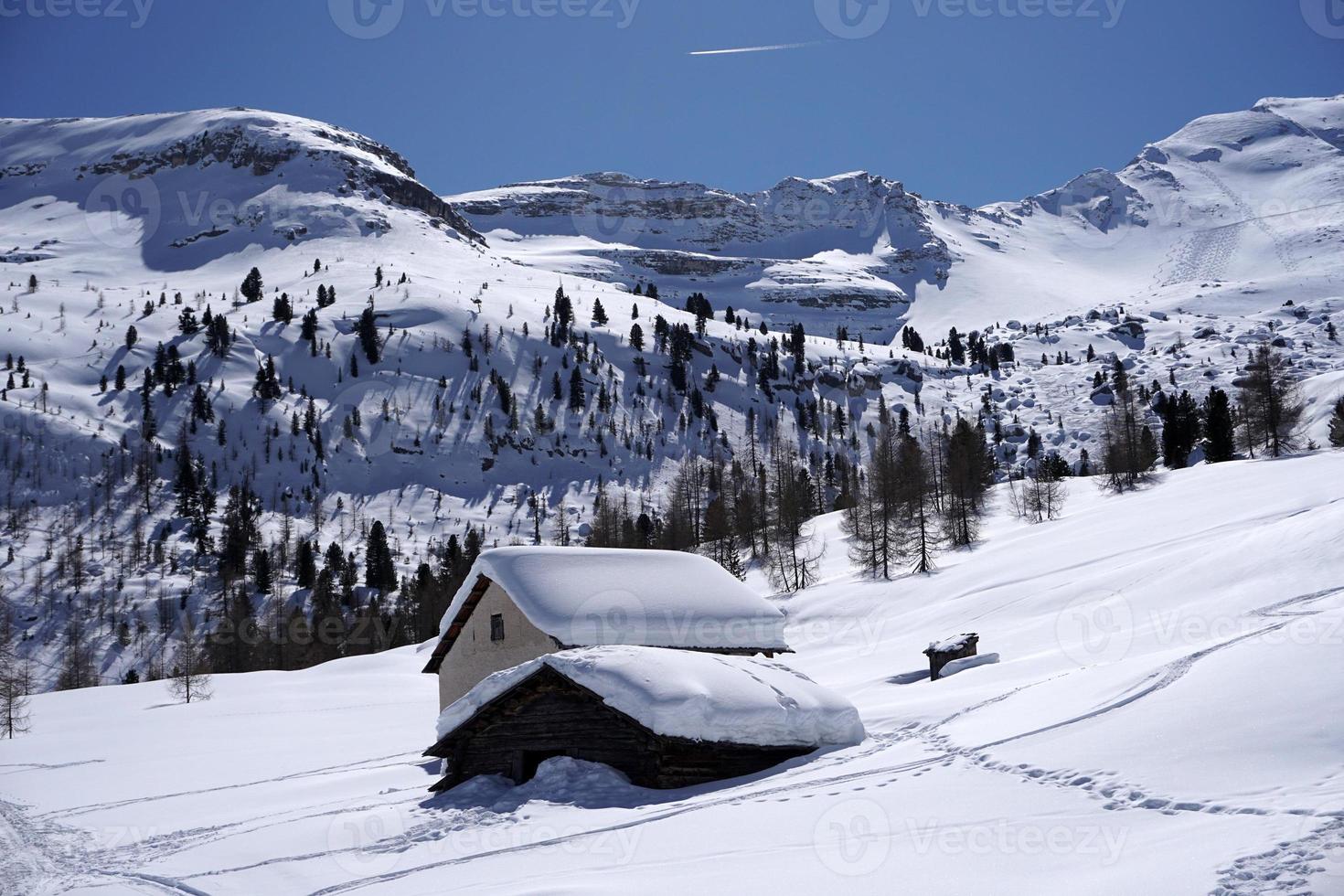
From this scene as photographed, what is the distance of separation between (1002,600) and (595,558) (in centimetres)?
1975

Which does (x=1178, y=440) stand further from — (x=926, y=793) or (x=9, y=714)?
(x=9, y=714)

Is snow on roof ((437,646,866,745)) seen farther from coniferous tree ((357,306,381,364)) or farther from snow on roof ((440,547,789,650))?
coniferous tree ((357,306,381,364))

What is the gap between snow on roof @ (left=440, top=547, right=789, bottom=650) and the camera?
30.9 metres

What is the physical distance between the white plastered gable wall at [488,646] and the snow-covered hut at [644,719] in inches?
338

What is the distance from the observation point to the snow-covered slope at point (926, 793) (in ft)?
35.2

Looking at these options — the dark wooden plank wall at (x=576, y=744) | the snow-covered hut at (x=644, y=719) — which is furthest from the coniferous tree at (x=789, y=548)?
the dark wooden plank wall at (x=576, y=744)

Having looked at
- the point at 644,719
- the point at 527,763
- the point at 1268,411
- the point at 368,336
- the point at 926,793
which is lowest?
the point at 527,763

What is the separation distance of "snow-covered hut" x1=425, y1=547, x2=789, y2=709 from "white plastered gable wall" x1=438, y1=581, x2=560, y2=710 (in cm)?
3

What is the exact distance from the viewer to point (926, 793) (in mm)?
14297

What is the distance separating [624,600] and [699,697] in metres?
13.1

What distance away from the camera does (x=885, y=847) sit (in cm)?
1195

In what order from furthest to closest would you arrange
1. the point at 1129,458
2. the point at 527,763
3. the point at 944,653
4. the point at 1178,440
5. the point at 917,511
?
the point at 1178,440
the point at 1129,458
the point at 917,511
the point at 944,653
the point at 527,763

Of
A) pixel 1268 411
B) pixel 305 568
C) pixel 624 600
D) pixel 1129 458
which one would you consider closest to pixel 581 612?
pixel 624 600

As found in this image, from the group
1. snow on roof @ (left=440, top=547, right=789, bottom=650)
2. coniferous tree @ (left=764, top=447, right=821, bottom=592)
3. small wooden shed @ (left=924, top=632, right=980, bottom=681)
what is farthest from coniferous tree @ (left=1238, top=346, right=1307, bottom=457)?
snow on roof @ (left=440, top=547, right=789, bottom=650)
